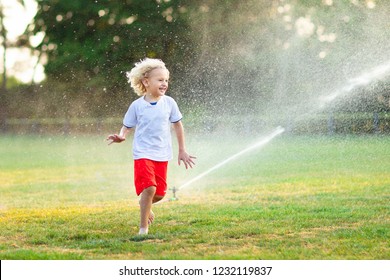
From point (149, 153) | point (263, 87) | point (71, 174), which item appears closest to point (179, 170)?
point (71, 174)

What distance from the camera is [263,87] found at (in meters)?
21.3

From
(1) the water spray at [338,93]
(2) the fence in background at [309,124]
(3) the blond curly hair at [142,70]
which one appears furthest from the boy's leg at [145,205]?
(2) the fence in background at [309,124]

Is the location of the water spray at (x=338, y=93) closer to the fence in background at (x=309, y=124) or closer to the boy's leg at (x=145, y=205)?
the fence in background at (x=309, y=124)

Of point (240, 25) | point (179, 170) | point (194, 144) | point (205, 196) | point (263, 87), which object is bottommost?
point (205, 196)

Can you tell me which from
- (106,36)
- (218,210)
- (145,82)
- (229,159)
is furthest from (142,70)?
(106,36)

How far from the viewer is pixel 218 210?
7.75 m

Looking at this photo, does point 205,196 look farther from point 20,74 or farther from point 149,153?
point 20,74

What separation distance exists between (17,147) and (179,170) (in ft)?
35.0

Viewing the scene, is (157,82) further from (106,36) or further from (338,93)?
(106,36)

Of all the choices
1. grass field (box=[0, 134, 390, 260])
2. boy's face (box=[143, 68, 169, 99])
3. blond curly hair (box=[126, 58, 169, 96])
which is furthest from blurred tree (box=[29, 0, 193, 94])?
boy's face (box=[143, 68, 169, 99])

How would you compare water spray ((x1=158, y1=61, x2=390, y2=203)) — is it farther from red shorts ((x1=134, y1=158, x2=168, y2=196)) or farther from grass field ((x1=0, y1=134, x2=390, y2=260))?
red shorts ((x1=134, y1=158, x2=168, y2=196))

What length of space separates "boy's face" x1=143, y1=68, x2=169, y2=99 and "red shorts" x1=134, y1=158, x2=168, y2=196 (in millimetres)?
591

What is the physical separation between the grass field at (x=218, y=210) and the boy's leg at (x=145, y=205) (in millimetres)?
114

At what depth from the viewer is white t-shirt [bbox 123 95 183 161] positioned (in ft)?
20.9
